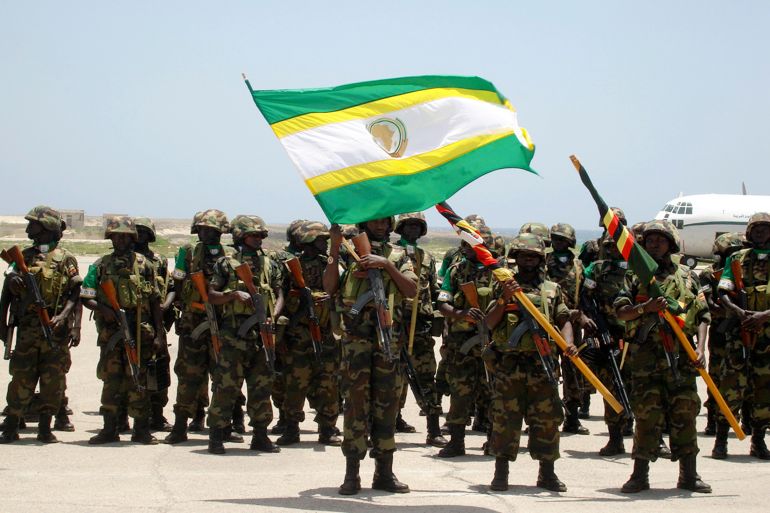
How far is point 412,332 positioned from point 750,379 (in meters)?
3.40

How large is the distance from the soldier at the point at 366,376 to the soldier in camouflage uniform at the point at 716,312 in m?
4.17

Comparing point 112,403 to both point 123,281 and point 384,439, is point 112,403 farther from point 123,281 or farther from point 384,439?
point 384,439

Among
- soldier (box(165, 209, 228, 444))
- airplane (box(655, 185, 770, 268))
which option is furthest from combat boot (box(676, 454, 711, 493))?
airplane (box(655, 185, 770, 268))

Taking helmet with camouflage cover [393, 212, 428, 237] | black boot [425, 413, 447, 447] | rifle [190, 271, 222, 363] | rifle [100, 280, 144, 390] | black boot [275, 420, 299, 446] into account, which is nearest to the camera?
rifle [190, 271, 222, 363]

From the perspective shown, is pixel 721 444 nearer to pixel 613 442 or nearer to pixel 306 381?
pixel 613 442

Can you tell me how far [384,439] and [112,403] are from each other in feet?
12.0

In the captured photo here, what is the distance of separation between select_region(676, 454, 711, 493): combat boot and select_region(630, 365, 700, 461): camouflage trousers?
0.21 ft

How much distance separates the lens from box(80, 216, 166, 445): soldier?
35.1ft

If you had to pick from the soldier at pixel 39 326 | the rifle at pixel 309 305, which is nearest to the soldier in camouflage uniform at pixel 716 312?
the rifle at pixel 309 305

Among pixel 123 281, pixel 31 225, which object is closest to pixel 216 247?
pixel 123 281

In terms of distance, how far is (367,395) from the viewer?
327 inches

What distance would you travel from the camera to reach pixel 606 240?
11148mm

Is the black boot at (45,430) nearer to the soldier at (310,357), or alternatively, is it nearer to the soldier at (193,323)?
the soldier at (193,323)

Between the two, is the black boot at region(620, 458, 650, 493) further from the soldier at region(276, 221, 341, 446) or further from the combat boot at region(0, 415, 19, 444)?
the combat boot at region(0, 415, 19, 444)
